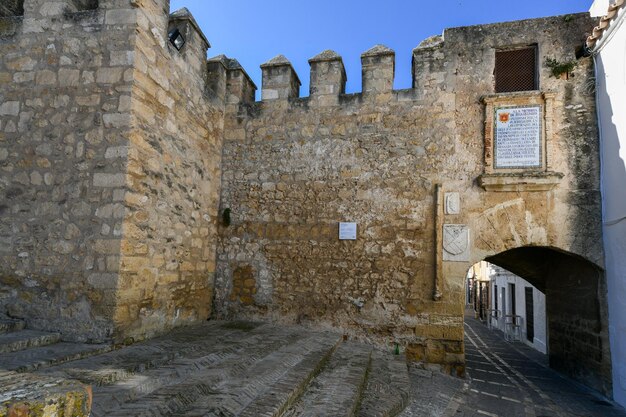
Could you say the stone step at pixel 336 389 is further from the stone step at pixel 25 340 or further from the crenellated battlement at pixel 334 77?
the crenellated battlement at pixel 334 77

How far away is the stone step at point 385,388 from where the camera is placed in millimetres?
3201

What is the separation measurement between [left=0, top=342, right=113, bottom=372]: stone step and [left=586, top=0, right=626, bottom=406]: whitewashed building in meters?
5.19

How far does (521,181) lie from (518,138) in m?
0.56

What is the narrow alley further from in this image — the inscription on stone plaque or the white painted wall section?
the inscription on stone plaque

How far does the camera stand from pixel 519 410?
164 inches

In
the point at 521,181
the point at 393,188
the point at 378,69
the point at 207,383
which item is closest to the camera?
the point at 207,383

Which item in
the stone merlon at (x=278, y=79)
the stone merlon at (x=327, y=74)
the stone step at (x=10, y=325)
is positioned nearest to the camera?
Answer: the stone step at (x=10, y=325)

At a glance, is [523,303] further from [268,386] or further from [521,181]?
[268,386]

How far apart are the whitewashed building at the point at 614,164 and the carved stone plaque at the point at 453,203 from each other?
1.57 meters

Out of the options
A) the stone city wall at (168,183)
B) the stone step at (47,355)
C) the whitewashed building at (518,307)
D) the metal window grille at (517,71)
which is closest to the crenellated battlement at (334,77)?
the stone city wall at (168,183)

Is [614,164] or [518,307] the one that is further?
[518,307]

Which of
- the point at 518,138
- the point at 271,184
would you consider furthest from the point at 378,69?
the point at 271,184

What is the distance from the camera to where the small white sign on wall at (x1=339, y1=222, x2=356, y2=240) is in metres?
5.27

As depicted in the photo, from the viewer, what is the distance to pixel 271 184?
5.68m
